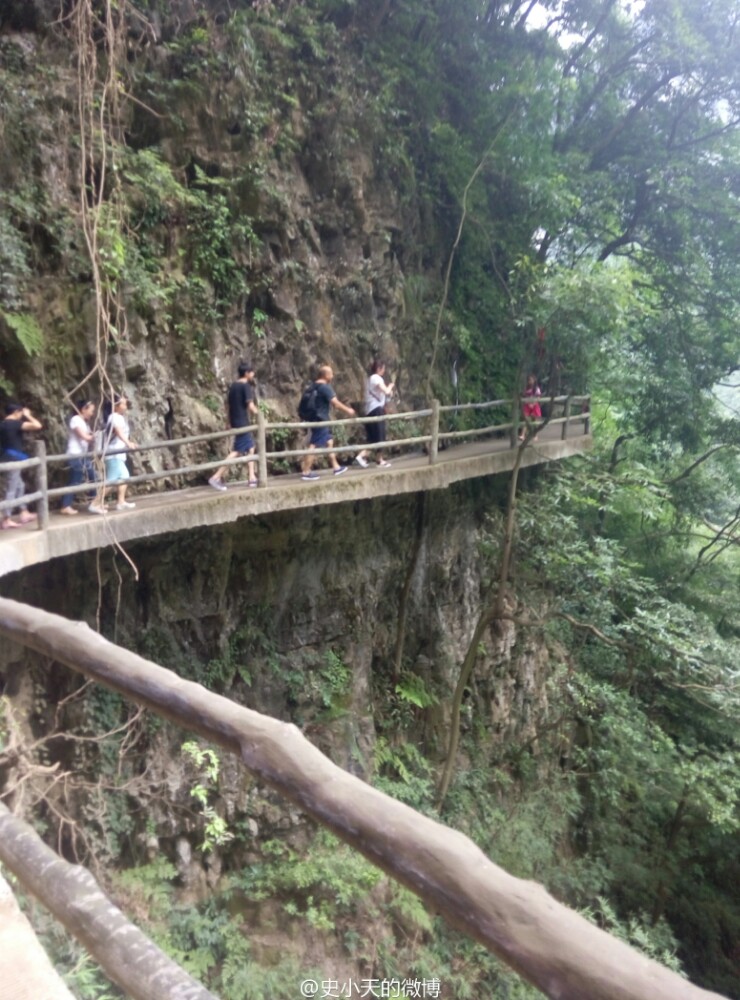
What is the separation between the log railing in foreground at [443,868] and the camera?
1048 mm

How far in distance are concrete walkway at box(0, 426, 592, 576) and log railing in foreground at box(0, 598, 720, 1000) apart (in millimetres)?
3753

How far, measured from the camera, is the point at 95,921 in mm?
1761

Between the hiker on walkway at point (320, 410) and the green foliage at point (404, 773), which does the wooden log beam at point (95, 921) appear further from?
the green foliage at point (404, 773)

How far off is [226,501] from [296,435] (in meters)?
3.09

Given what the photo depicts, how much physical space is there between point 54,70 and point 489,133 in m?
7.10

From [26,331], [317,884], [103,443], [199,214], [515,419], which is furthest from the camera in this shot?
[515,419]

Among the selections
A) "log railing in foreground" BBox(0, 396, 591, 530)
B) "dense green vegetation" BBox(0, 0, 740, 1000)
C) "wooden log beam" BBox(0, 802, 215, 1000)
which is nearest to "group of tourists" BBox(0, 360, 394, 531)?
"log railing in foreground" BBox(0, 396, 591, 530)

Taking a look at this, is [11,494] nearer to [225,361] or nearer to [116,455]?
[116,455]

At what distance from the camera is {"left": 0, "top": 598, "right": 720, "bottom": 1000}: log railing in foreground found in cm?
105

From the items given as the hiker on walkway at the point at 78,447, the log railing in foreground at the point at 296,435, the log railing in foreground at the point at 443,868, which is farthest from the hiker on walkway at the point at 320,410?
the log railing in foreground at the point at 443,868

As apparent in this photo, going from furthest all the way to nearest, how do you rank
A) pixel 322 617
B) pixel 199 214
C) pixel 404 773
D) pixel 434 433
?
pixel 404 773 < pixel 322 617 < pixel 434 433 < pixel 199 214

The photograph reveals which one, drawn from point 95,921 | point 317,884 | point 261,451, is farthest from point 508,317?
point 95,921

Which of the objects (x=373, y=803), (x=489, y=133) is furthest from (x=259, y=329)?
(x=373, y=803)

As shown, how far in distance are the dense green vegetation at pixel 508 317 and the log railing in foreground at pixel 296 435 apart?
2.54 feet
